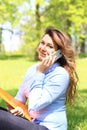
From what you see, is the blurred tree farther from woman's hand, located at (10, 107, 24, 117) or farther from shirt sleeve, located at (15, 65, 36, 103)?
woman's hand, located at (10, 107, 24, 117)

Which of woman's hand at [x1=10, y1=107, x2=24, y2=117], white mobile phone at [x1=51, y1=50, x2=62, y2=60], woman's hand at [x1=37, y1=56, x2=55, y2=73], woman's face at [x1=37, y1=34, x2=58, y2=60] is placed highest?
woman's face at [x1=37, y1=34, x2=58, y2=60]

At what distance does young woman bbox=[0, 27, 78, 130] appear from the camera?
4031 mm

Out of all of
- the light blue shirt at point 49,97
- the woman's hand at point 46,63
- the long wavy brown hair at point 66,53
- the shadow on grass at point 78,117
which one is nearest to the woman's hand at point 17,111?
the light blue shirt at point 49,97

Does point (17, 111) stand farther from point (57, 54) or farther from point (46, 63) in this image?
point (57, 54)

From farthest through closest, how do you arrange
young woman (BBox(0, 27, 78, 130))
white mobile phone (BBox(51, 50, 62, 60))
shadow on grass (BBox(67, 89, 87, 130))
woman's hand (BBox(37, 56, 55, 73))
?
shadow on grass (BBox(67, 89, 87, 130)), white mobile phone (BBox(51, 50, 62, 60)), woman's hand (BBox(37, 56, 55, 73)), young woman (BBox(0, 27, 78, 130))

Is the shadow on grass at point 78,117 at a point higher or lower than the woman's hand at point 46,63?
lower

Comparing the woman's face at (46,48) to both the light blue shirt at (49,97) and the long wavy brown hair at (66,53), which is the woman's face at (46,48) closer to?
the long wavy brown hair at (66,53)

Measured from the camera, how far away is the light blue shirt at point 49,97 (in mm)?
4113

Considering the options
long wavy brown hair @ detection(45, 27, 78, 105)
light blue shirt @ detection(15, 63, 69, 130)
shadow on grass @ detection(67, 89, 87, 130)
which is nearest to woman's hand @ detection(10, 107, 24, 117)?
light blue shirt @ detection(15, 63, 69, 130)

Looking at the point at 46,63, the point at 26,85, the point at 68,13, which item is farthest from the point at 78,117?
the point at 68,13

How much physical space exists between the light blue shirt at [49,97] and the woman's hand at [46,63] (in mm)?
52

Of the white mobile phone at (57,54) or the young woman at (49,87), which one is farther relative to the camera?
the white mobile phone at (57,54)

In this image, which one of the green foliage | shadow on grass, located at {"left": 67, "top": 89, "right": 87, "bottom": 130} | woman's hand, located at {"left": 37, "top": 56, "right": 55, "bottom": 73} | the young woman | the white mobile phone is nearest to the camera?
the young woman

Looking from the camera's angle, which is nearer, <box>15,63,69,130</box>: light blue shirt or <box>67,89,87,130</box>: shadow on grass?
<box>15,63,69,130</box>: light blue shirt
